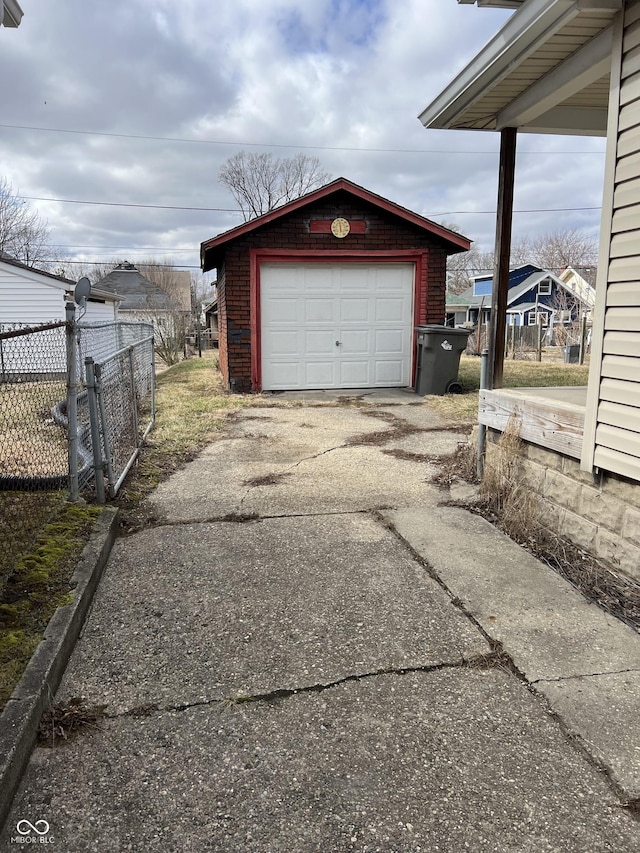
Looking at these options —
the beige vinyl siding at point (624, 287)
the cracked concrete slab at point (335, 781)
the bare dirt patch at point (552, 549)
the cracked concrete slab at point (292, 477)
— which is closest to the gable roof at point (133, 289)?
the cracked concrete slab at point (292, 477)

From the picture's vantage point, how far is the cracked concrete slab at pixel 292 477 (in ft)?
15.0

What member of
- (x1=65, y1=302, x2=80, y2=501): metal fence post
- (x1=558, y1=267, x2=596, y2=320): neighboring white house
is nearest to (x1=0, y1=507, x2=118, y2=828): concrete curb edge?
(x1=65, y1=302, x2=80, y2=501): metal fence post

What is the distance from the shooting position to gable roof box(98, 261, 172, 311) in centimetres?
4021

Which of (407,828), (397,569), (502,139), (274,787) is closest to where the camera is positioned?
(407,828)

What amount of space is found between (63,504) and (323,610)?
211 cm

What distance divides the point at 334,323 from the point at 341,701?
930 cm

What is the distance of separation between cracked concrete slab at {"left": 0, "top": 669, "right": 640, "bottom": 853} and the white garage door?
9093 millimetres

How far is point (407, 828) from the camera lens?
5.57ft

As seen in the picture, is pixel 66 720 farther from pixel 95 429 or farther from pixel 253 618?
pixel 95 429

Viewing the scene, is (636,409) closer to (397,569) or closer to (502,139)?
(397,569)

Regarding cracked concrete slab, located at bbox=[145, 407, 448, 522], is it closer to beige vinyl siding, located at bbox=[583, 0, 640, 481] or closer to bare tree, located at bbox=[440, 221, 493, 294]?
beige vinyl siding, located at bbox=[583, 0, 640, 481]

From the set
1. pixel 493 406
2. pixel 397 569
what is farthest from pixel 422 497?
pixel 397 569

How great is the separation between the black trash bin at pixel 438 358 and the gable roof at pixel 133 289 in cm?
3096

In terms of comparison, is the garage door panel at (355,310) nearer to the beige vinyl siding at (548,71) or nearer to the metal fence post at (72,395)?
the beige vinyl siding at (548,71)
